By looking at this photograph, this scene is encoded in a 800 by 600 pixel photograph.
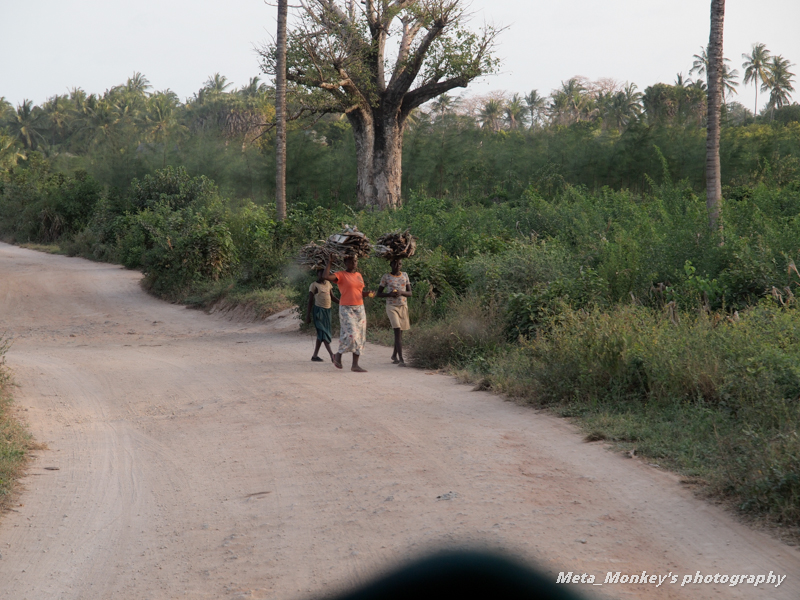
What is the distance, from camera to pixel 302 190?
31.1 m

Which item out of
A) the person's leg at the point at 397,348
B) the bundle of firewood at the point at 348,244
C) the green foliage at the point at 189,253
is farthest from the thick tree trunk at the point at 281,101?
the person's leg at the point at 397,348

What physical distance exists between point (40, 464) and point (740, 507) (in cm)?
517

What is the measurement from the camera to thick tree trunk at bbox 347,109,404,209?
76.2 feet

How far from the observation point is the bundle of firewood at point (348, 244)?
9.49 m

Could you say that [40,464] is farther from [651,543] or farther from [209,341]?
[209,341]

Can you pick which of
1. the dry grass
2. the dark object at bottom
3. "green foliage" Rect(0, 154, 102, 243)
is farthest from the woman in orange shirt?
"green foliage" Rect(0, 154, 102, 243)

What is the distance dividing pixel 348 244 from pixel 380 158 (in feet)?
47.9

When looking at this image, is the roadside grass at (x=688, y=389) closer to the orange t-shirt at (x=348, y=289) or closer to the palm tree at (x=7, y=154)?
the orange t-shirt at (x=348, y=289)

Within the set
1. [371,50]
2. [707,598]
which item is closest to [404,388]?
[707,598]

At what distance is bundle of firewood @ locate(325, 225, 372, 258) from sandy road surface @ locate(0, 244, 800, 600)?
1.73 metres

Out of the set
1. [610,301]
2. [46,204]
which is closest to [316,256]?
[610,301]

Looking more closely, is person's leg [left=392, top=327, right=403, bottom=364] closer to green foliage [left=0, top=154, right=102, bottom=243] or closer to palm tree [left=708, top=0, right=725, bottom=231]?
palm tree [left=708, top=0, right=725, bottom=231]

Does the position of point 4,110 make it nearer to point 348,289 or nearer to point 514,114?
point 514,114

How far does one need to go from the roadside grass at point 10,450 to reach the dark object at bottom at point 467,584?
3.69m
